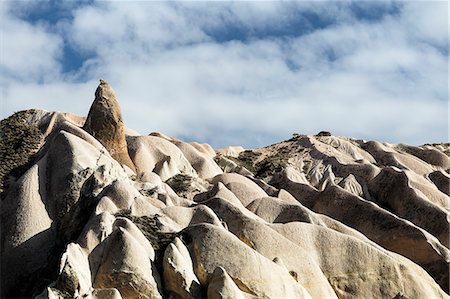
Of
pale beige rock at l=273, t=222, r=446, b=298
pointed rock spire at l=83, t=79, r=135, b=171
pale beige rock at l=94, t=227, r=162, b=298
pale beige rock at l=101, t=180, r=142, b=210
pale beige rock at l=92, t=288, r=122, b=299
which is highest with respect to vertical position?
pointed rock spire at l=83, t=79, r=135, b=171

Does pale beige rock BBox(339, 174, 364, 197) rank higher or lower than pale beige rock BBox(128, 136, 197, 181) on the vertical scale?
lower

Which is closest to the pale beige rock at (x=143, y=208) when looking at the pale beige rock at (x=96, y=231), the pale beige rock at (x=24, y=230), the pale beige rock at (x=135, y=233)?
the pale beige rock at (x=96, y=231)

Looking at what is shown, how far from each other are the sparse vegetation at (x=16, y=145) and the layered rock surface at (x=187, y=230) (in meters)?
0.30

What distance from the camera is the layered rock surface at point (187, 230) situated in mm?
19891

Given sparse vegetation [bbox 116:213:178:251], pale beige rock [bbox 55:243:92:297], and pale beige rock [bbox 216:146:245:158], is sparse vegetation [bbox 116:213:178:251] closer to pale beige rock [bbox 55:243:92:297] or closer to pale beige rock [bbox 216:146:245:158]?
pale beige rock [bbox 55:243:92:297]

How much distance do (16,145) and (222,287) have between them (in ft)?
65.6

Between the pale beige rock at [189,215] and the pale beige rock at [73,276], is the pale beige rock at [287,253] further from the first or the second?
the pale beige rock at [73,276]

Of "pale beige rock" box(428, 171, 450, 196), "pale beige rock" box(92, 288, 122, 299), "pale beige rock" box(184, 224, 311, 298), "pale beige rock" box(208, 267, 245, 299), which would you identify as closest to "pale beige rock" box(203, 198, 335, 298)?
"pale beige rock" box(184, 224, 311, 298)

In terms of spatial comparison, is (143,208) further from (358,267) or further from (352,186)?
(352,186)

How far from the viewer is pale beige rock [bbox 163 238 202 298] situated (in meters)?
19.6

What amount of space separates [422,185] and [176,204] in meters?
16.5

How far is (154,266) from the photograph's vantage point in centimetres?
2014

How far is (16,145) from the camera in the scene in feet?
121

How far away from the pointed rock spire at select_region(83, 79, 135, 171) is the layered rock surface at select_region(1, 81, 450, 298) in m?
0.05
